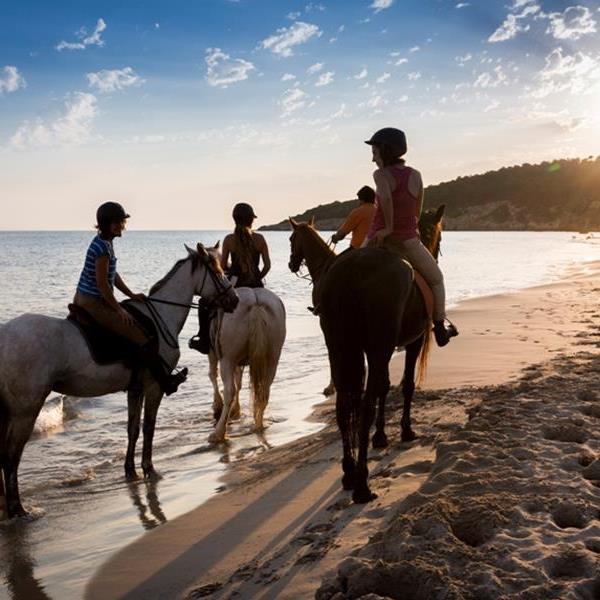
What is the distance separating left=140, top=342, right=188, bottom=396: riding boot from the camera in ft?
20.8

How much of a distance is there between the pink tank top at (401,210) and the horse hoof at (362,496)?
7.47 feet

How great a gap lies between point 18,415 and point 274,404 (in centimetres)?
524

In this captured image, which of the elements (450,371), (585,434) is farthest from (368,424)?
(450,371)

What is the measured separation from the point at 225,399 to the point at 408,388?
2531mm

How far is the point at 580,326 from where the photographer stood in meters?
14.7

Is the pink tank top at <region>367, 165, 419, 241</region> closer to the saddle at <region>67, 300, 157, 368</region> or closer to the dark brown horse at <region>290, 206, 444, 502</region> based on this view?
the dark brown horse at <region>290, 206, 444, 502</region>

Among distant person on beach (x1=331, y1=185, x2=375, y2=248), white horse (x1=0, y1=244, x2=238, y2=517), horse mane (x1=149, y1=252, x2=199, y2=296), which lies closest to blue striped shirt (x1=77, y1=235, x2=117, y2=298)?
white horse (x1=0, y1=244, x2=238, y2=517)

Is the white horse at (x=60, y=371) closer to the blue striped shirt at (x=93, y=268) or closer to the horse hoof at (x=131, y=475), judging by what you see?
the horse hoof at (x=131, y=475)

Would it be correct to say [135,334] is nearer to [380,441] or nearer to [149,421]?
[149,421]

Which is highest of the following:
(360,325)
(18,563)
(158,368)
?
(360,325)

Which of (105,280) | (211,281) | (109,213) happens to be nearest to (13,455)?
(105,280)

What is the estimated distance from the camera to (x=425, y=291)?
19.4ft

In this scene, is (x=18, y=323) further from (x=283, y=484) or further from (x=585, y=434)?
(x=585, y=434)

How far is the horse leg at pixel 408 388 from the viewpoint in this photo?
641 centimetres
